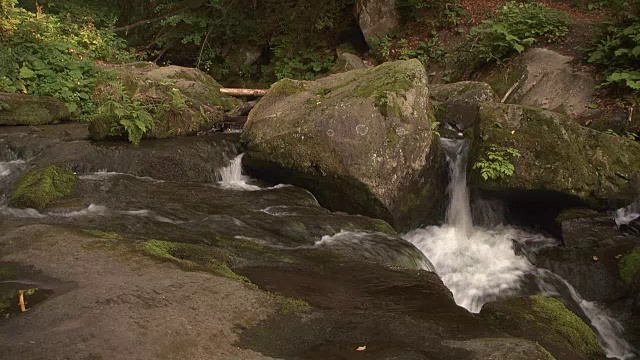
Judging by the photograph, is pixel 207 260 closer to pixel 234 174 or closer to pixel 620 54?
pixel 234 174

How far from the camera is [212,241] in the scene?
19.6 ft

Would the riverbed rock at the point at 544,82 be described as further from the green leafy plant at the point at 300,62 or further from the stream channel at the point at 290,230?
the green leafy plant at the point at 300,62

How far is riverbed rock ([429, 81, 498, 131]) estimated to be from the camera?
38.6ft

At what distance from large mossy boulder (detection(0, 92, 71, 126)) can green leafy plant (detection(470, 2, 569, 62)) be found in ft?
36.6

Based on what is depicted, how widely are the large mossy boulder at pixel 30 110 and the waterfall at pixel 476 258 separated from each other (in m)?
8.50

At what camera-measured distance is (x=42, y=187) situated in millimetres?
6938

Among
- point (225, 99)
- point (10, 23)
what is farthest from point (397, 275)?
point (10, 23)

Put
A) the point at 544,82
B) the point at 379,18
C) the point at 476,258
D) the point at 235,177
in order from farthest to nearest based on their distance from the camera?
the point at 379,18, the point at 544,82, the point at 235,177, the point at 476,258

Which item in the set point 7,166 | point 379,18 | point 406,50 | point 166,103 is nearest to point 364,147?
point 166,103

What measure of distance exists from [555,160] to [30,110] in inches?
427

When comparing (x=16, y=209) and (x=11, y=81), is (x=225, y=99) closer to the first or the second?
(x=11, y=81)

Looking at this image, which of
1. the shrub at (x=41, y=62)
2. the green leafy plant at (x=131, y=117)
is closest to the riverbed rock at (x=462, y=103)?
the green leafy plant at (x=131, y=117)

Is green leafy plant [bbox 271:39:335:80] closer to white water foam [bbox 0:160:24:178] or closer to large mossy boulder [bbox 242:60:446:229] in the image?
large mossy boulder [bbox 242:60:446:229]

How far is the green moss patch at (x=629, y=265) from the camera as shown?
709 centimetres
